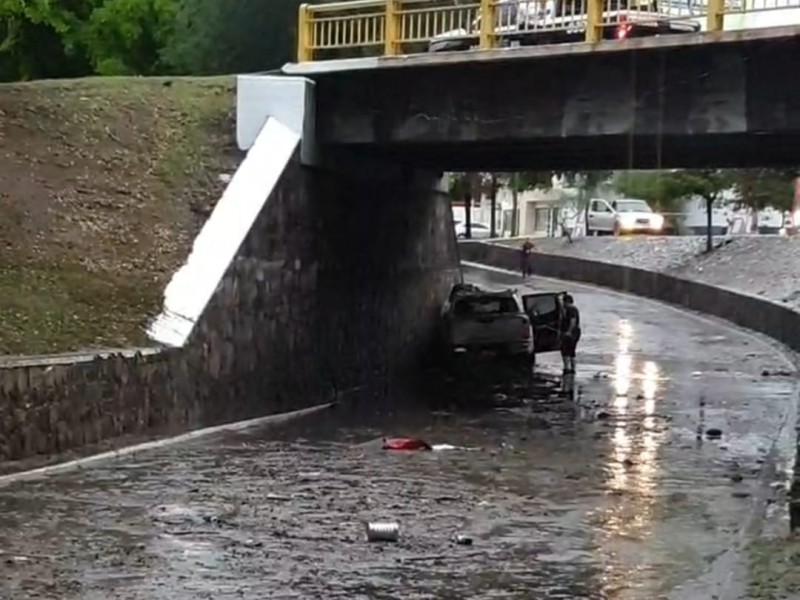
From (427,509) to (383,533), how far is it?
1708 mm

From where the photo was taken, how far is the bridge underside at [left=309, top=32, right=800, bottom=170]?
20.5 m

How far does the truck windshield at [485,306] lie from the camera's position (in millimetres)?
31375

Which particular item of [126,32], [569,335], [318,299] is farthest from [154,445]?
[126,32]

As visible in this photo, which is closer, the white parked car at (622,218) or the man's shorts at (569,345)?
the man's shorts at (569,345)

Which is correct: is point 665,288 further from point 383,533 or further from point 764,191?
point 383,533

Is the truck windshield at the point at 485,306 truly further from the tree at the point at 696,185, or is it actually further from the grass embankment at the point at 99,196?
the tree at the point at 696,185

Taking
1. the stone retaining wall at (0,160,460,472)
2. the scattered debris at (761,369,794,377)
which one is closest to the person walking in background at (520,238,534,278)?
the stone retaining wall at (0,160,460,472)

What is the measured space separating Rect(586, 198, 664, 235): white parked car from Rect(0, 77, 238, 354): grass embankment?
1775 inches

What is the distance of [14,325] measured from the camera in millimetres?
18312

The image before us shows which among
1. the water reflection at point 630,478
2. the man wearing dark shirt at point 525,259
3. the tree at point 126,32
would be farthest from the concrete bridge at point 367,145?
the man wearing dark shirt at point 525,259

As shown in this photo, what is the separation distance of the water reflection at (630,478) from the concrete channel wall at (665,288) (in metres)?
2.55

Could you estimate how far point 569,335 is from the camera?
3200cm

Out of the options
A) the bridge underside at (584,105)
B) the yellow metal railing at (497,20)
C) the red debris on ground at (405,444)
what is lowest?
the red debris on ground at (405,444)

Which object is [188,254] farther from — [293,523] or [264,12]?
[264,12]
